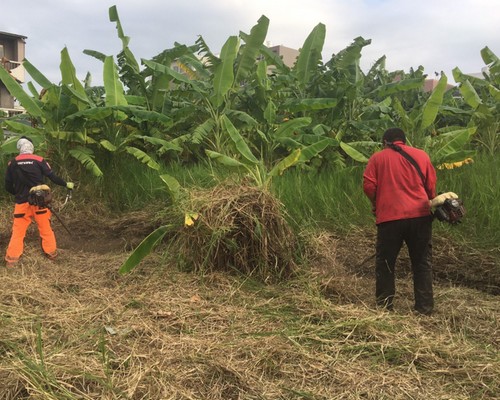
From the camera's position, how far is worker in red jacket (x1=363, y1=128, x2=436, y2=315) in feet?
14.0

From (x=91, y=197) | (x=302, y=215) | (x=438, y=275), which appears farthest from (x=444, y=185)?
(x=91, y=197)

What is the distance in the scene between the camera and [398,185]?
14.1 feet

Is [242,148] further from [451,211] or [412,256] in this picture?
[451,211]

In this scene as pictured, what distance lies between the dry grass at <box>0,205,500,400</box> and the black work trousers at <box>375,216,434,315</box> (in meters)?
0.17

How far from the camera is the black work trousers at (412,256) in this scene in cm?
430

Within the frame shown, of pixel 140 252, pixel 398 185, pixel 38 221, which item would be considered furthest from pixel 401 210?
pixel 38 221

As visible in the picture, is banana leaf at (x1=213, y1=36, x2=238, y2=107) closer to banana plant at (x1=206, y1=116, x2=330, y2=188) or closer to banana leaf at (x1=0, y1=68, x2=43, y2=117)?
banana plant at (x1=206, y1=116, x2=330, y2=188)

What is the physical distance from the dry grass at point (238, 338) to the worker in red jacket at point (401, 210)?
0.28 metres

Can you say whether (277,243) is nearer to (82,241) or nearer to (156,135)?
(82,241)

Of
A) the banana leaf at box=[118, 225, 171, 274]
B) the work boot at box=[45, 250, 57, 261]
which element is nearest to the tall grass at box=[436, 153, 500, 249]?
the banana leaf at box=[118, 225, 171, 274]

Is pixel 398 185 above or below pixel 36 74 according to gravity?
below

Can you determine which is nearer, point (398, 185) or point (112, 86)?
point (398, 185)

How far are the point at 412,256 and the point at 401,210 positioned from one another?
0.52 meters

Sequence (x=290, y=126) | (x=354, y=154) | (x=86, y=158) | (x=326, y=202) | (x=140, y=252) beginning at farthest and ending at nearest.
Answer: (x=86, y=158) → (x=290, y=126) → (x=354, y=154) → (x=326, y=202) → (x=140, y=252)
